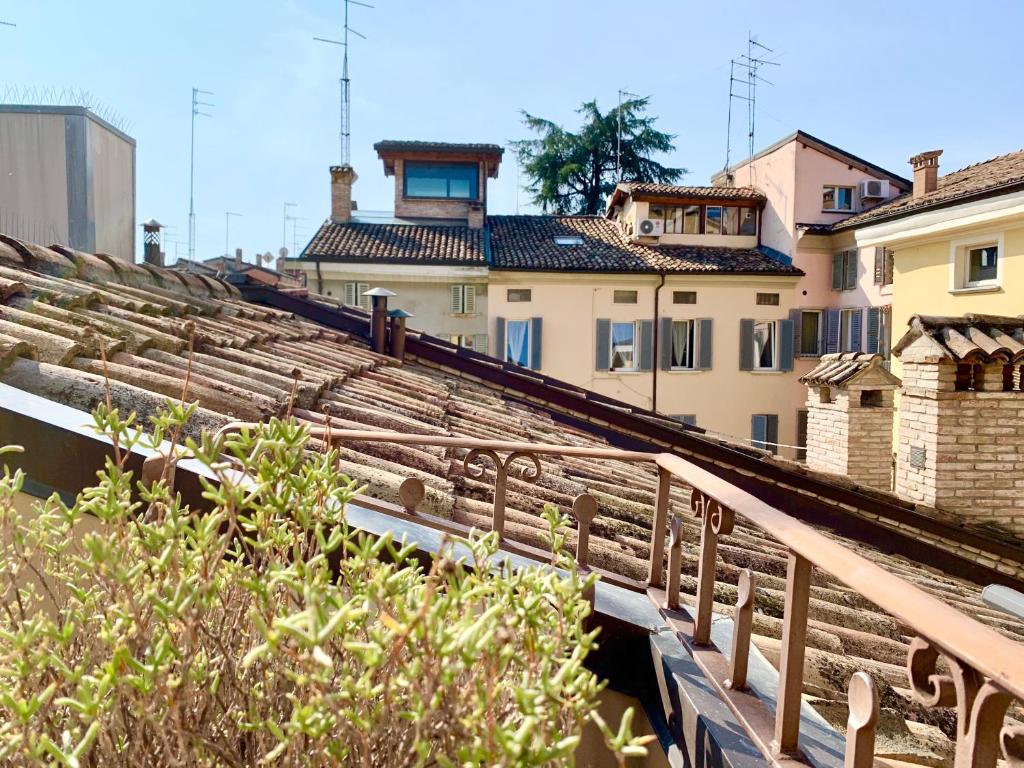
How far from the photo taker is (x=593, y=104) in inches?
1208

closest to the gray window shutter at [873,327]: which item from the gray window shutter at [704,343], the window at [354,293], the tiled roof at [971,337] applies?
the gray window shutter at [704,343]

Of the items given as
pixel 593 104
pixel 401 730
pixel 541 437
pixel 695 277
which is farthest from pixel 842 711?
pixel 593 104

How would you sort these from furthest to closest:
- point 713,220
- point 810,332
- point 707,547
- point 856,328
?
point 713,220 → point 810,332 → point 856,328 → point 707,547

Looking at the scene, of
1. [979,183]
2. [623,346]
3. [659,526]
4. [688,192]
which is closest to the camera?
[659,526]

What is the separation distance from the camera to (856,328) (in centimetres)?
2027

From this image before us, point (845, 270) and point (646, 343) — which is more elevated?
point (845, 270)

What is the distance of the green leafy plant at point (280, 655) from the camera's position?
2.97 ft

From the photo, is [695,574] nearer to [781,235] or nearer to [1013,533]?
[1013,533]

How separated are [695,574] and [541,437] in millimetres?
2357

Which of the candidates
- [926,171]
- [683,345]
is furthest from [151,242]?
[926,171]

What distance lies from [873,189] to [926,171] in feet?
11.0

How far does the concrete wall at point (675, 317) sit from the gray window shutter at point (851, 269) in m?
1.51

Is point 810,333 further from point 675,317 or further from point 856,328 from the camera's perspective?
point 675,317

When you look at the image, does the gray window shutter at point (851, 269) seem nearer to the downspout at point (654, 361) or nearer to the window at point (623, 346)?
Result: the downspout at point (654, 361)
